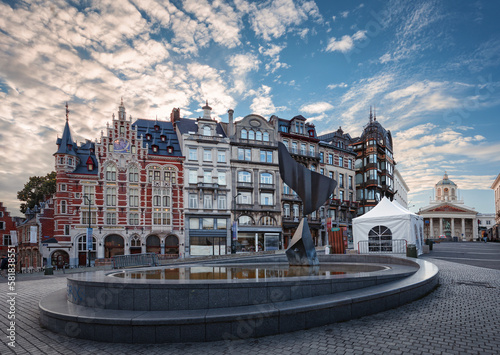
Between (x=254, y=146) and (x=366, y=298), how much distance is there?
123 ft

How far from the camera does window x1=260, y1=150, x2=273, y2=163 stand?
1763 inches

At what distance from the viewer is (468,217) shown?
9875 cm

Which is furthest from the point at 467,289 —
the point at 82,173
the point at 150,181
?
the point at 82,173

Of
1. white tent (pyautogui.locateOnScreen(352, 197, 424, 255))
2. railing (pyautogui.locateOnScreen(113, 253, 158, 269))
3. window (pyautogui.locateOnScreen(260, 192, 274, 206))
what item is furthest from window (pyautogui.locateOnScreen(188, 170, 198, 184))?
railing (pyautogui.locateOnScreen(113, 253, 158, 269))

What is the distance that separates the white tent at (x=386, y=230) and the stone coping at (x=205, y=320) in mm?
16596

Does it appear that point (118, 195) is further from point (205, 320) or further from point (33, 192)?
point (205, 320)

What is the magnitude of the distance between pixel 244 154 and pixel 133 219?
16.8m

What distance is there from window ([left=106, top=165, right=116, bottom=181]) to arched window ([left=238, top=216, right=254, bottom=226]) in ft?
54.7

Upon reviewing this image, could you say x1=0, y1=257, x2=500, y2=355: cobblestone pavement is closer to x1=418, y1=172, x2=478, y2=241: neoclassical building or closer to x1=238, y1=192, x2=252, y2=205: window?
x1=238, y1=192, x2=252, y2=205: window

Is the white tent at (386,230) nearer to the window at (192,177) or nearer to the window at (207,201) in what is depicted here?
the window at (207,201)

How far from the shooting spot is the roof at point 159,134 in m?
40.5

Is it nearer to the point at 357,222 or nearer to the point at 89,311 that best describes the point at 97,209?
the point at 357,222

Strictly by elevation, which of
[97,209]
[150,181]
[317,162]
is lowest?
[97,209]

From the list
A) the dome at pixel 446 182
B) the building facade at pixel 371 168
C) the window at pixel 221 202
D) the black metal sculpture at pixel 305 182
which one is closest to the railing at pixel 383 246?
the black metal sculpture at pixel 305 182
